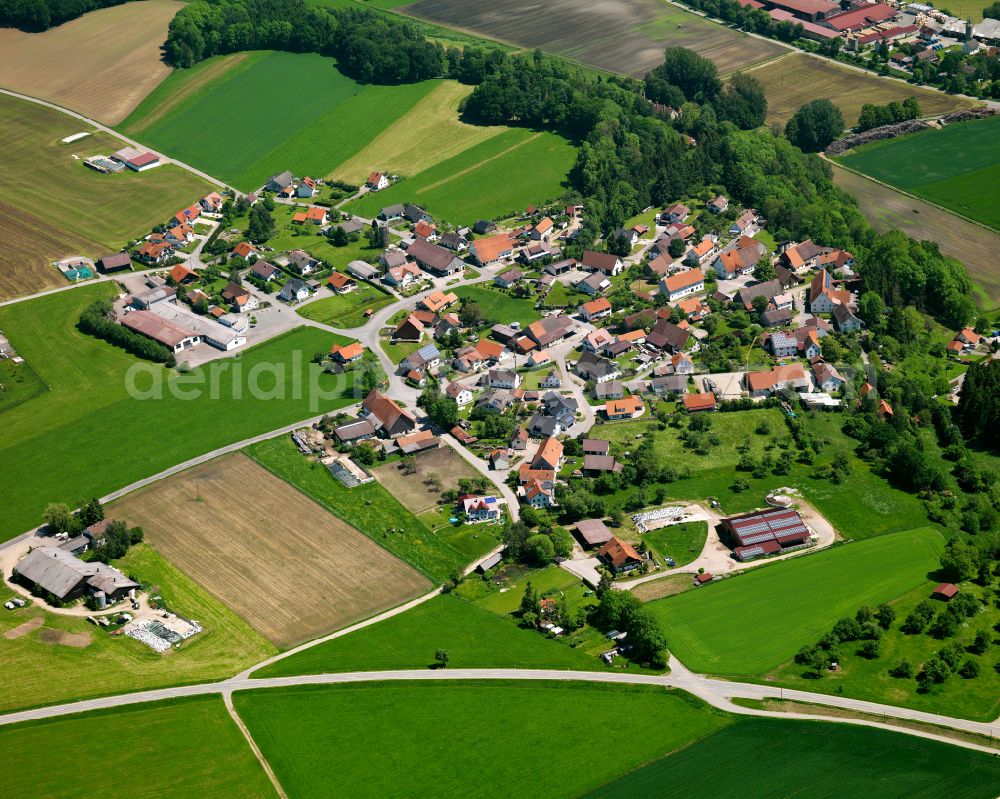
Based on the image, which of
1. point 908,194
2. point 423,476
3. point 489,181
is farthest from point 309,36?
point 423,476

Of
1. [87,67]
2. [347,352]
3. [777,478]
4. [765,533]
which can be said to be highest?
[87,67]

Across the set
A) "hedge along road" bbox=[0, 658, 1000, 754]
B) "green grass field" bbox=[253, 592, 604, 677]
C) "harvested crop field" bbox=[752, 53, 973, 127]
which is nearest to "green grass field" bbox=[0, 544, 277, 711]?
"hedge along road" bbox=[0, 658, 1000, 754]

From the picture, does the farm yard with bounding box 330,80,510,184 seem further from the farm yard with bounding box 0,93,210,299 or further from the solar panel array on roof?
the solar panel array on roof

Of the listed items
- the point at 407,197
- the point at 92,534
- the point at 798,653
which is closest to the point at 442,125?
the point at 407,197

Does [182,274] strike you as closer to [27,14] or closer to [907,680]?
[27,14]

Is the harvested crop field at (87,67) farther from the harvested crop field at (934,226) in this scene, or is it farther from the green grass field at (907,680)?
the green grass field at (907,680)

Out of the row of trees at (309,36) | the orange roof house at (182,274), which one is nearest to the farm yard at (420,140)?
the row of trees at (309,36)
